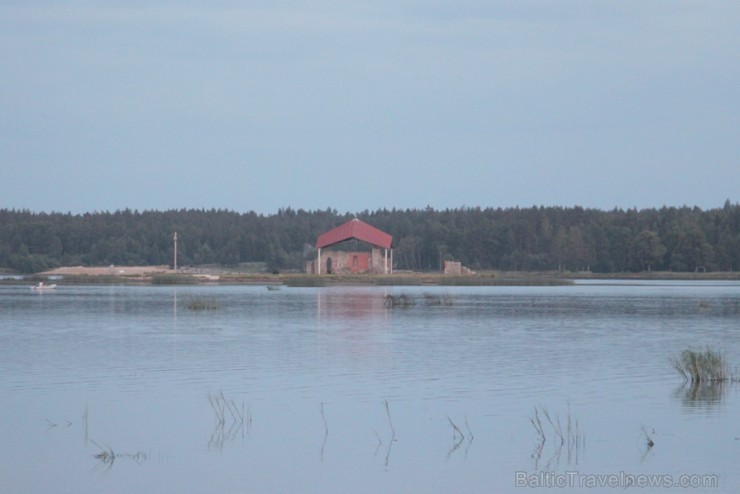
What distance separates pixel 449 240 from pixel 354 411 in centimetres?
9424

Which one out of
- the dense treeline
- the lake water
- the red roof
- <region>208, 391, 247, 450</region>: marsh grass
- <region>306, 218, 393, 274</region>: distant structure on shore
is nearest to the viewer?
the lake water

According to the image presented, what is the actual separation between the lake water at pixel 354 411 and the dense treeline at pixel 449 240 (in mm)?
61612

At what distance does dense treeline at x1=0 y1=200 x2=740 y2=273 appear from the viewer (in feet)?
291

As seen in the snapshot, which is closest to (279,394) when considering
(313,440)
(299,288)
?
(313,440)

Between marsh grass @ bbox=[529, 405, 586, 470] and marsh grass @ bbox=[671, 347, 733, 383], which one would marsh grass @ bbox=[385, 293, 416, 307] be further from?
marsh grass @ bbox=[529, 405, 586, 470]

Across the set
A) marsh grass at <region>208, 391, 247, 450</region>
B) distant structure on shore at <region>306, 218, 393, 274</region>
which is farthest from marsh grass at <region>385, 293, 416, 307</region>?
distant structure on shore at <region>306, 218, 393, 274</region>

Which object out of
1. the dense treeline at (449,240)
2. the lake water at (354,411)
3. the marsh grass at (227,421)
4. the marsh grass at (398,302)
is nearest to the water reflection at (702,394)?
the lake water at (354,411)

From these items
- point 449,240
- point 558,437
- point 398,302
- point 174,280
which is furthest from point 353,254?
point 558,437

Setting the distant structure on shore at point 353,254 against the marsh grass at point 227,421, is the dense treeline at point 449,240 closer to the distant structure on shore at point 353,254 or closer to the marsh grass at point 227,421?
the distant structure on shore at point 353,254

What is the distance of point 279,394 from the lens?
16.2 metres

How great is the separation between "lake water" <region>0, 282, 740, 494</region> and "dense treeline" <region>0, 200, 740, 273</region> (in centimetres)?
6161

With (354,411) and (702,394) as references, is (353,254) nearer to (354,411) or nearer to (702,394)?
(702,394)

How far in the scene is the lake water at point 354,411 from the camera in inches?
436

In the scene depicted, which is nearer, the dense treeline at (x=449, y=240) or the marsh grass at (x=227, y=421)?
the marsh grass at (x=227, y=421)
